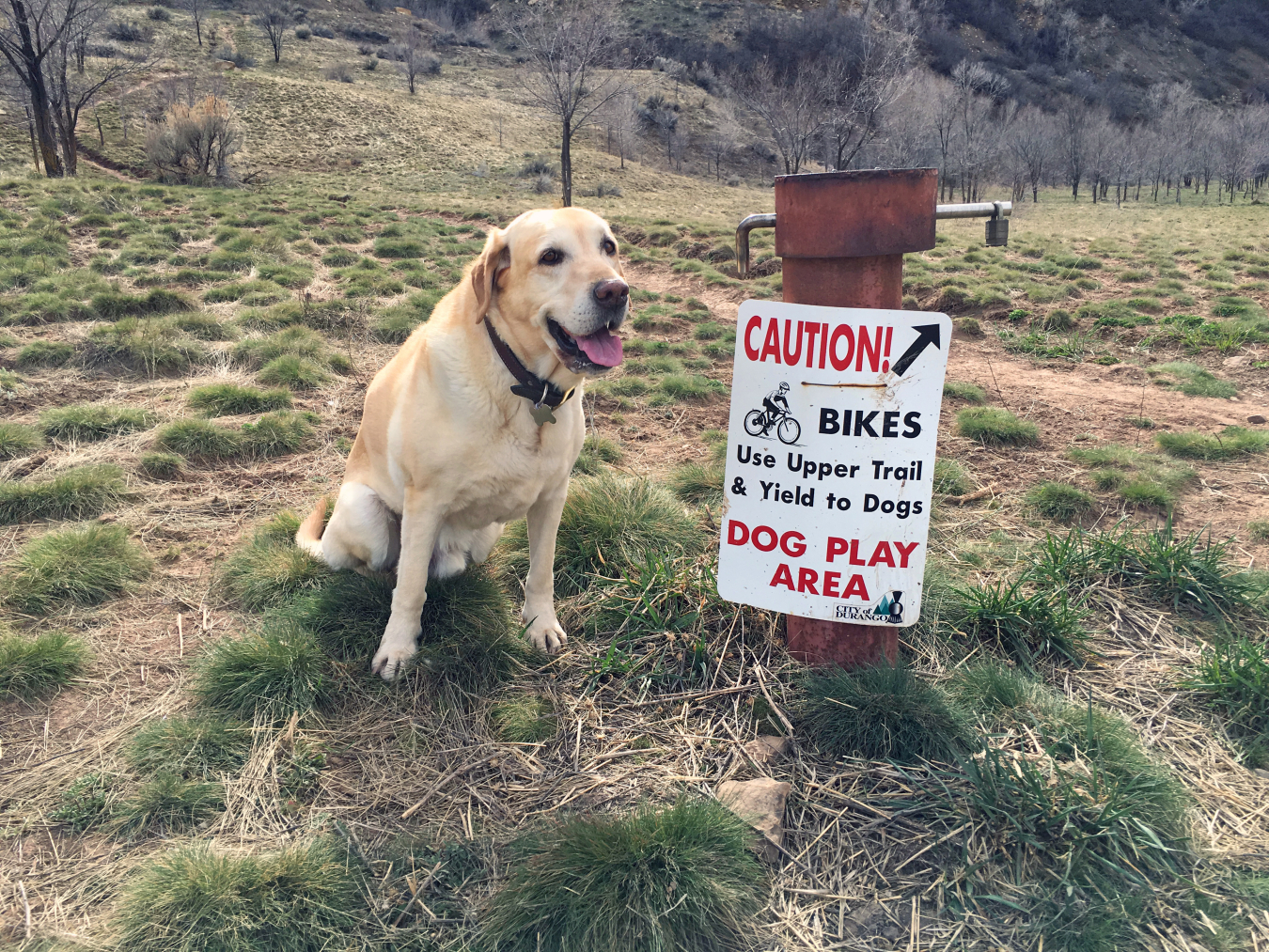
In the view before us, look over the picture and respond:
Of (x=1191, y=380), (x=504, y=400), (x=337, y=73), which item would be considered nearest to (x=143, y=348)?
(x=504, y=400)

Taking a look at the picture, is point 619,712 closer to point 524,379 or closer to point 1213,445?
point 524,379

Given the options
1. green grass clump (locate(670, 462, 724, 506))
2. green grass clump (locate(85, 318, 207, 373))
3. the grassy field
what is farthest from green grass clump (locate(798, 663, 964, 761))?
green grass clump (locate(85, 318, 207, 373))

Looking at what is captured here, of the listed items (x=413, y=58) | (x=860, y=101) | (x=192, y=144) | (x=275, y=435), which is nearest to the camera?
(x=275, y=435)

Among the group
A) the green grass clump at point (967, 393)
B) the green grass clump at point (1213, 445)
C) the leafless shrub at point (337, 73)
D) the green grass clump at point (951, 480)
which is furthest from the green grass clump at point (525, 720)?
the leafless shrub at point (337, 73)

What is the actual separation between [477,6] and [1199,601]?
92.3 m

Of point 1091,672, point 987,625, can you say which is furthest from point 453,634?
point 1091,672

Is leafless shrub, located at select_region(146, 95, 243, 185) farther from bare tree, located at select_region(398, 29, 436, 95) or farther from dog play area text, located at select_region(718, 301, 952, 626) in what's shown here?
dog play area text, located at select_region(718, 301, 952, 626)

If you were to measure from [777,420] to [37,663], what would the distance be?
2.70 m

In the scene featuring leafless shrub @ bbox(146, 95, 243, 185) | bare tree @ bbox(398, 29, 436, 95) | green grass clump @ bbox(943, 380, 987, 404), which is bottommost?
green grass clump @ bbox(943, 380, 987, 404)

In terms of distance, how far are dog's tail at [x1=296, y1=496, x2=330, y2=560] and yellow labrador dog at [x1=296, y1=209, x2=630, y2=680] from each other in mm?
442

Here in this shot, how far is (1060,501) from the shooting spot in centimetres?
371

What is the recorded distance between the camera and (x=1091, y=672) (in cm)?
249

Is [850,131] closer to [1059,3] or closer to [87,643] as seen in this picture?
[87,643]

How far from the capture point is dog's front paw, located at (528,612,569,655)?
2777 mm
